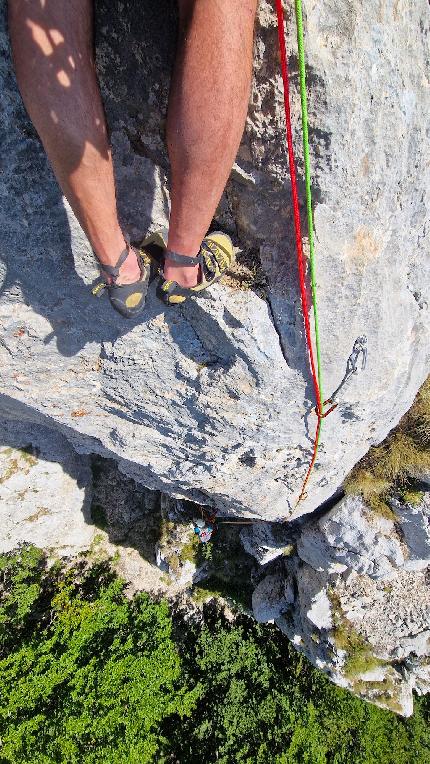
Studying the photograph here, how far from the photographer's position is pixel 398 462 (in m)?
4.11

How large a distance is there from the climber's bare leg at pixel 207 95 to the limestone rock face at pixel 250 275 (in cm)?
39

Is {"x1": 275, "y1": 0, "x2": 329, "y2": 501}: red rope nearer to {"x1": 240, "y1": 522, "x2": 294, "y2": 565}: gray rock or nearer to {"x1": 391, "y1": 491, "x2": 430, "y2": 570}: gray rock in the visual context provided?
{"x1": 391, "y1": 491, "x2": 430, "y2": 570}: gray rock

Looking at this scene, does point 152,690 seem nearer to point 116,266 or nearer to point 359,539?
point 359,539

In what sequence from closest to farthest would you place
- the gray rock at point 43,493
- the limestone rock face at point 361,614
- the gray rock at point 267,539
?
the limestone rock face at point 361,614 → the gray rock at point 267,539 → the gray rock at point 43,493

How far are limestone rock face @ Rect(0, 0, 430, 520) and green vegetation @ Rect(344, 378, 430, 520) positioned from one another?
38cm

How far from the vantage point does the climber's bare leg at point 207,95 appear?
1318 mm

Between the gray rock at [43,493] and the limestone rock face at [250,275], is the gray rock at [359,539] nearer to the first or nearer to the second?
the limestone rock face at [250,275]

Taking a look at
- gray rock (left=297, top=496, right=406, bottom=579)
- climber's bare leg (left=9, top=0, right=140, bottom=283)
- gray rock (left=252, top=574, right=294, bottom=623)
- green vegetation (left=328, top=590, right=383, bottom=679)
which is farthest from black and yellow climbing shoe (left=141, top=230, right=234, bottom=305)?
gray rock (left=252, top=574, right=294, bottom=623)

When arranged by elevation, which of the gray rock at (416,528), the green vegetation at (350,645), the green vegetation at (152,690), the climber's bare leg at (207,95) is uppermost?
the climber's bare leg at (207,95)

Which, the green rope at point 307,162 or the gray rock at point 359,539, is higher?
the green rope at point 307,162

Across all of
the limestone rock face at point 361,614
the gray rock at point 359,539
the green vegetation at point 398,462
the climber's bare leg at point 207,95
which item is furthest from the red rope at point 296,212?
the limestone rock face at point 361,614

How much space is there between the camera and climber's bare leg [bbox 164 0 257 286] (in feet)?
4.33

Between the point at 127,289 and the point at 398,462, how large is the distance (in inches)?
133

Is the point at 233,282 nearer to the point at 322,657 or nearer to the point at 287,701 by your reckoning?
the point at 322,657
